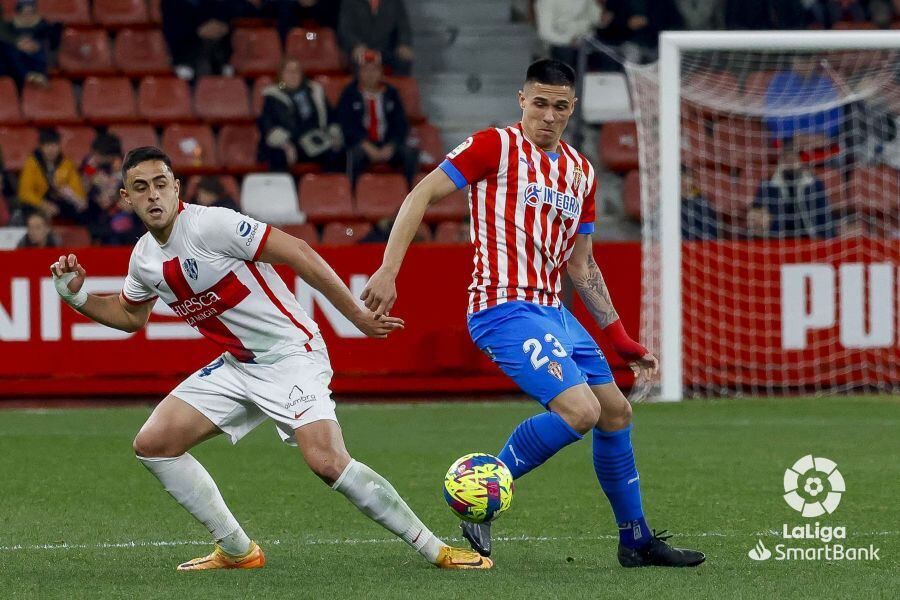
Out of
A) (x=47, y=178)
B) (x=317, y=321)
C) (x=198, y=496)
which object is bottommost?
(x=317, y=321)

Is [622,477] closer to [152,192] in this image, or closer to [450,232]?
[152,192]

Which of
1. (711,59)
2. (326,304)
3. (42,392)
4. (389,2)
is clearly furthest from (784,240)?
(42,392)

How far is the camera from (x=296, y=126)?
1562cm

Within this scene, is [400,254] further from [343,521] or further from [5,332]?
[5,332]

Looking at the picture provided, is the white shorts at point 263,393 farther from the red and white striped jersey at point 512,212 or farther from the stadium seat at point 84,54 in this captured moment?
the stadium seat at point 84,54

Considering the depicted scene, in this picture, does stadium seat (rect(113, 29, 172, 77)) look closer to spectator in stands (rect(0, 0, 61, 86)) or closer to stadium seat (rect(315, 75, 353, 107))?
spectator in stands (rect(0, 0, 61, 86))

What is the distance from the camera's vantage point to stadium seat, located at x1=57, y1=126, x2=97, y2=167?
1597 cm

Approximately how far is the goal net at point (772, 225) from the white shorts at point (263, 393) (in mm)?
6993

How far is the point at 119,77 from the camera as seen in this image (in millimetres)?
17031

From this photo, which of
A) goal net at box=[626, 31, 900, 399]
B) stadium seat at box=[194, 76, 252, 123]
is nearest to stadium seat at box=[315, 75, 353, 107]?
stadium seat at box=[194, 76, 252, 123]

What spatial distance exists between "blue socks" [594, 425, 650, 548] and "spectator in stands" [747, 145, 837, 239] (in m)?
8.00

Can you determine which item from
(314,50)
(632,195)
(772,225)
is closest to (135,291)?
(772,225)

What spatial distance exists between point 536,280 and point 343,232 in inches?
353

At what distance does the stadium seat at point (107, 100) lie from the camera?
1659 centimetres
